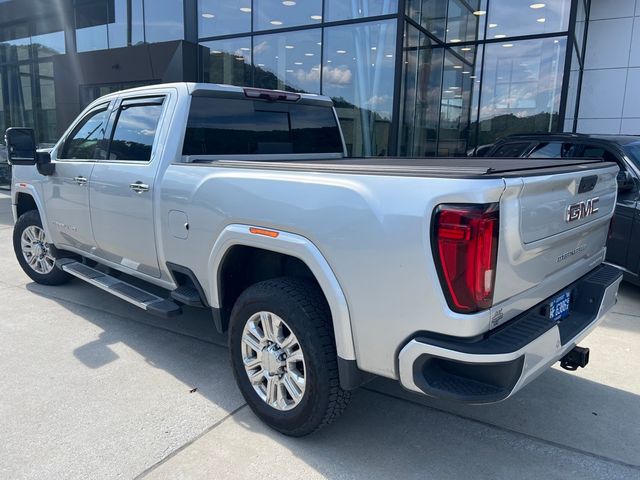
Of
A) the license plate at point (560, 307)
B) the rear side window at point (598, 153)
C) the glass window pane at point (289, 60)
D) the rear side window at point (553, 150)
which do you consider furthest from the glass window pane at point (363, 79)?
the license plate at point (560, 307)

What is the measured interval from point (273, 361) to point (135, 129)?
7.71 feet

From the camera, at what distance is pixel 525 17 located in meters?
11.2

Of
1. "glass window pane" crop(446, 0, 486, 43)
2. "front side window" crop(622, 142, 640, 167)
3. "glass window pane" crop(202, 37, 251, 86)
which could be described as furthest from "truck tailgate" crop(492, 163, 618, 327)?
"glass window pane" crop(202, 37, 251, 86)

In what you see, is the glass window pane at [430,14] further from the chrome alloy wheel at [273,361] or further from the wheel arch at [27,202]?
the chrome alloy wheel at [273,361]

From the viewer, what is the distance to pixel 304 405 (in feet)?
9.36

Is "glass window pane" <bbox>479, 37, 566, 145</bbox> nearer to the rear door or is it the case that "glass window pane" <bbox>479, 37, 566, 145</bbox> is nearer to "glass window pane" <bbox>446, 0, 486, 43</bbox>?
"glass window pane" <bbox>446, 0, 486, 43</bbox>

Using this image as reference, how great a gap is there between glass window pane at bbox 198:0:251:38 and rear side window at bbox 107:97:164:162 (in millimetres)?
8786

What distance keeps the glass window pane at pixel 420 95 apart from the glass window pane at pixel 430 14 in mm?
232

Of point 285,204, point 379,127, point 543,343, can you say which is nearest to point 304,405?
point 285,204

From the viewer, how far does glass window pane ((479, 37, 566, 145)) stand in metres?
11.1

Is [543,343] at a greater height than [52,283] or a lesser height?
greater

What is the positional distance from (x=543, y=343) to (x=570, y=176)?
88 centimetres

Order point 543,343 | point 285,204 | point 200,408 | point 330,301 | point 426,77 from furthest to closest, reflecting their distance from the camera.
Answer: point 426,77 < point 200,408 < point 285,204 < point 330,301 < point 543,343

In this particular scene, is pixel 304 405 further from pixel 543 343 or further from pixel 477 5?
pixel 477 5
